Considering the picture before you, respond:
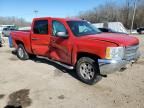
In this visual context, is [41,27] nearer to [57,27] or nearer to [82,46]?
[57,27]

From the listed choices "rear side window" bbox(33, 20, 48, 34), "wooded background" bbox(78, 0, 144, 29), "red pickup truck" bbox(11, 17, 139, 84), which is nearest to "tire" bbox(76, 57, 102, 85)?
"red pickup truck" bbox(11, 17, 139, 84)

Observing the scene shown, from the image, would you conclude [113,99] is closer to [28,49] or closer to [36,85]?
[36,85]

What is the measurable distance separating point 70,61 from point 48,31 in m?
1.54

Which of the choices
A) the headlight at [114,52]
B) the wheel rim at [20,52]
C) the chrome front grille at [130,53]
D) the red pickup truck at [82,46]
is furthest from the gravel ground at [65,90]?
the wheel rim at [20,52]

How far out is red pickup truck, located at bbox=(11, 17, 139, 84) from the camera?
187 inches

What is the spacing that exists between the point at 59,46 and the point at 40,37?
1220mm

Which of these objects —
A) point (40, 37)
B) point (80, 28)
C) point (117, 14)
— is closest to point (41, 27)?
point (40, 37)

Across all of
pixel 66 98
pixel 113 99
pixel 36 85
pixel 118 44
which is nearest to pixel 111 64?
pixel 118 44

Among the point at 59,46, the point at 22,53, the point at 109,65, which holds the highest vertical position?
the point at 59,46

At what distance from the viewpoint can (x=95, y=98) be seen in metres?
4.51

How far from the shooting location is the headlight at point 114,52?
4645mm

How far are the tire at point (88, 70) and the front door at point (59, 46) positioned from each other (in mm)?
515

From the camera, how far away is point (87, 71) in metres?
5.42

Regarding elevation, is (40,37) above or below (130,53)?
above
